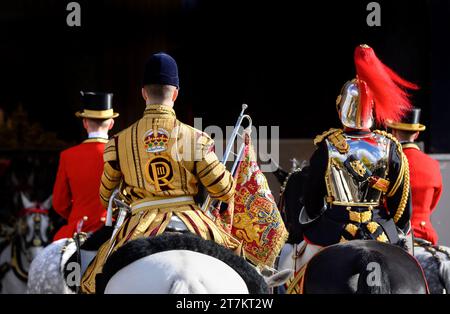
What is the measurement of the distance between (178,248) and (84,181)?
104 inches

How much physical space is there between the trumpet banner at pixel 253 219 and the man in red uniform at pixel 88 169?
871 millimetres

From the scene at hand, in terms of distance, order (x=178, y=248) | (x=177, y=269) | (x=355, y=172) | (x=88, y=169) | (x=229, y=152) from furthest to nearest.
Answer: (x=88, y=169), (x=229, y=152), (x=355, y=172), (x=178, y=248), (x=177, y=269)

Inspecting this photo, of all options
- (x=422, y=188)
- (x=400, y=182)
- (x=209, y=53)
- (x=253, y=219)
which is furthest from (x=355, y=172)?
(x=209, y=53)

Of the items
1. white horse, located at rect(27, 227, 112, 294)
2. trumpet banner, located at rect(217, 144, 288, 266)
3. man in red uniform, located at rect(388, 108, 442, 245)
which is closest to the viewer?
white horse, located at rect(27, 227, 112, 294)

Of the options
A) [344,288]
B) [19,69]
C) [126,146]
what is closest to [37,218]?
[19,69]

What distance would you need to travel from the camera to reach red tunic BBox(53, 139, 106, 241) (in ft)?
21.9

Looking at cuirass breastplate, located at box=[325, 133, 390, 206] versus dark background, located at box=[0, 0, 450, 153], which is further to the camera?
dark background, located at box=[0, 0, 450, 153]

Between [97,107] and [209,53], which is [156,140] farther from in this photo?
[209,53]

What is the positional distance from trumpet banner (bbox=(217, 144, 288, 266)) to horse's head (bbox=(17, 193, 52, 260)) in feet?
10.1

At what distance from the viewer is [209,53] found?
10.6 metres

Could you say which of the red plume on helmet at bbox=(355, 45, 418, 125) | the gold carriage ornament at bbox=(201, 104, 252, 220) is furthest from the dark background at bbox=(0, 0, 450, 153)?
the red plume on helmet at bbox=(355, 45, 418, 125)

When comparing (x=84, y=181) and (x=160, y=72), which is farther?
(x=84, y=181)

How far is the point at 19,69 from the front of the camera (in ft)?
36.7

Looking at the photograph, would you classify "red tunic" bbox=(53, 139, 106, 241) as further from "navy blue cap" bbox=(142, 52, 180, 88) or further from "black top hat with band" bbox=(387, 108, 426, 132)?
"black top hat with band" bbox=(387, 108, 426, 132)
